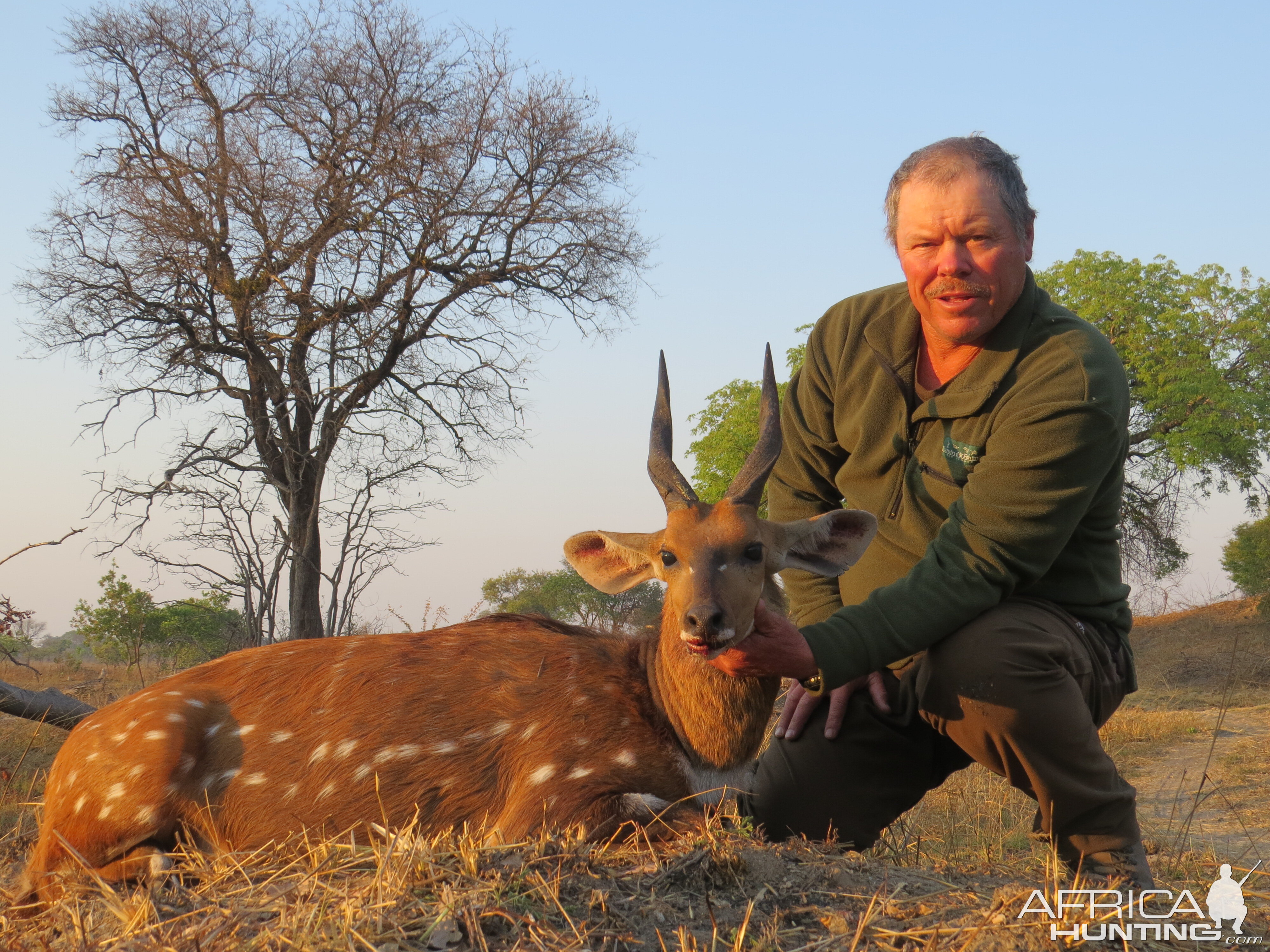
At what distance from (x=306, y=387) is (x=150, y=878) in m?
16.2

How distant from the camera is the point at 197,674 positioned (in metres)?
5.25

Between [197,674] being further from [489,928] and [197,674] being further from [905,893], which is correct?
[905,893]

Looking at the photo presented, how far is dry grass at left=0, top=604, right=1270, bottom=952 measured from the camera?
2.88 m

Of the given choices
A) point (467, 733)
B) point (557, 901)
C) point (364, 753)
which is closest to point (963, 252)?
point (467, 733)

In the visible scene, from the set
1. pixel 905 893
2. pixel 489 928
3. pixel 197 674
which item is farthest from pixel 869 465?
pixel 197 674

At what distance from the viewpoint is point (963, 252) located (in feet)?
15.4

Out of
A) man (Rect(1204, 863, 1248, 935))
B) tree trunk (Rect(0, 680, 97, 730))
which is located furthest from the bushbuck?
tree trunk (Rect(0, 680, 97, 730))

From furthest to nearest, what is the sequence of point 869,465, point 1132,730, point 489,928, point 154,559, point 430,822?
point 154,559 → point 1132,730 → point 869,465 → point 430,822 → point 489,928

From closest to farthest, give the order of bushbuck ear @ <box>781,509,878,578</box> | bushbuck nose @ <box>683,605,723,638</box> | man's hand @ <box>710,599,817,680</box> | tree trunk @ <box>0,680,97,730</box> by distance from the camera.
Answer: bushbuck nose @ <box>683,605,723,638</box>
man's hand @ <box>710,599,817,680</box>
bushbuck ear @ <box>781,509,878,578</box>
tree trunk @ <box>0,680,97,730</box>

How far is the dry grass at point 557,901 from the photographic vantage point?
2.88 m

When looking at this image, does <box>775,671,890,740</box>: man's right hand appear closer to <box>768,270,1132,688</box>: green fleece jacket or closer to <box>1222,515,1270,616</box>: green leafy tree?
<box>768,270,1132,688</box>: green fleece jacket

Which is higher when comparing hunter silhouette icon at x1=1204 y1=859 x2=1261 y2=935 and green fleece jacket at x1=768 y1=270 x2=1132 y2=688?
green fleece jacket at x1=768 y1=270 x2=1132 y2=688

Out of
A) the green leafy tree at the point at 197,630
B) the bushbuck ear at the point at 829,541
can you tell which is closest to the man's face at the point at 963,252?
the bushbuck ear at the point at 829,541

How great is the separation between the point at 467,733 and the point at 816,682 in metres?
1.57
